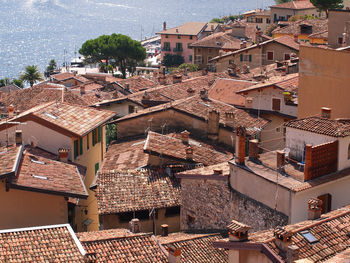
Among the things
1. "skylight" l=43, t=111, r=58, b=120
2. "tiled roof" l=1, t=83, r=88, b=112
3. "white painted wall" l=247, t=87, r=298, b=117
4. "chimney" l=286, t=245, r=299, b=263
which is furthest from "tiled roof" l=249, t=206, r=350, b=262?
"tiled roof" l=1, t=83, r=88, b=112

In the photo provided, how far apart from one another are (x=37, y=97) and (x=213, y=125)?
55.1 ft

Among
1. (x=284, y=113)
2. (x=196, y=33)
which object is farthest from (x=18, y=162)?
(x=196, y=33)

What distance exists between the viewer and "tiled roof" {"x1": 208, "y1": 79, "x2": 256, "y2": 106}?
36.0 metres

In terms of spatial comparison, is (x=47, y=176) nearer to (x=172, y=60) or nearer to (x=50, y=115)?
(x=50, y=115)

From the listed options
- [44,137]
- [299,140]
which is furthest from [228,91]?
[299,140]

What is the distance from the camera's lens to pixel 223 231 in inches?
789

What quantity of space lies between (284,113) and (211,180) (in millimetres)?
13233

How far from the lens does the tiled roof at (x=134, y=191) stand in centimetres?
2259

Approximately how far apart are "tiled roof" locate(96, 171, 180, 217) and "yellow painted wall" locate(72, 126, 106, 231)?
198cm

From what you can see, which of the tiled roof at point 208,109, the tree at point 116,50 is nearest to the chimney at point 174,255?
the tiled roof at point 208,109

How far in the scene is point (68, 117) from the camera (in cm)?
2716

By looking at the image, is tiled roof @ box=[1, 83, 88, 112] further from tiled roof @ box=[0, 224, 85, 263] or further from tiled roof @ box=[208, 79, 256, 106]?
tiled roof @ box=[0, 224, 85, 263]

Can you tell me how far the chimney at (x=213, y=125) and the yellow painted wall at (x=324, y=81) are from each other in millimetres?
4934

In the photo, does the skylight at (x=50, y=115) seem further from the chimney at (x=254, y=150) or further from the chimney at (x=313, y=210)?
the chimney at (x=313, y=210)
